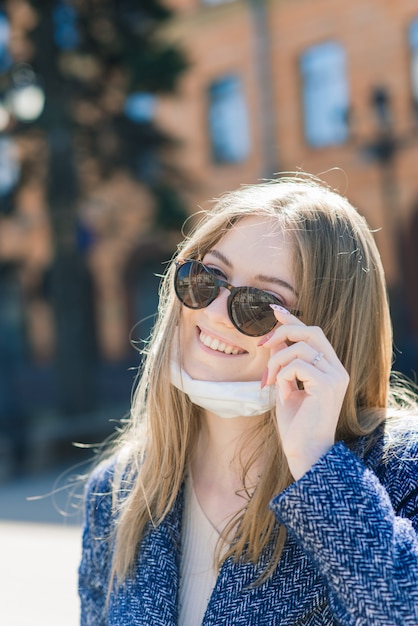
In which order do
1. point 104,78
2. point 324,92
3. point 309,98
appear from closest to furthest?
point 104,78 → point 324,92 → point 309,98

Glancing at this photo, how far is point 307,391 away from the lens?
1.74m

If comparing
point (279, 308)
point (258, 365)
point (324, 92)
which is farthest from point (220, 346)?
point (324, 92)

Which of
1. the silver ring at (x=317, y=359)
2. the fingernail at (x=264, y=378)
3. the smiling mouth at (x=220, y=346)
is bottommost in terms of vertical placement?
the fingernail at (x=264, y=378)

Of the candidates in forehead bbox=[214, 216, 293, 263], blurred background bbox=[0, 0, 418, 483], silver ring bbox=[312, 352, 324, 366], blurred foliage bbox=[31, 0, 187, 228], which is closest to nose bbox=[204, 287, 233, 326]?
forehead bbox=[214, 216, 293, 263]

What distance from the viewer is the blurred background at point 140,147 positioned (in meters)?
11.9

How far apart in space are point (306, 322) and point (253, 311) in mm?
133

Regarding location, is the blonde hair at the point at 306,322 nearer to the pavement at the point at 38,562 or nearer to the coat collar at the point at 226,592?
the coat collar at the point at 226,592

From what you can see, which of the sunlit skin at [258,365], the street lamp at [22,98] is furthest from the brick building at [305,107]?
the sunlit skin at [258,365]

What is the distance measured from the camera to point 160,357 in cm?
207

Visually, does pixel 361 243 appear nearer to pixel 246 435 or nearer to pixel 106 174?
pixel 246 435

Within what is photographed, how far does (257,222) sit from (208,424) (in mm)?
544

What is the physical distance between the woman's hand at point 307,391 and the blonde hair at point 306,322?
0.13 metres

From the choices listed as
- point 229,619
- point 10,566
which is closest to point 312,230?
point 229,619

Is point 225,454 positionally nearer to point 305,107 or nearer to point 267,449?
point 267,449
